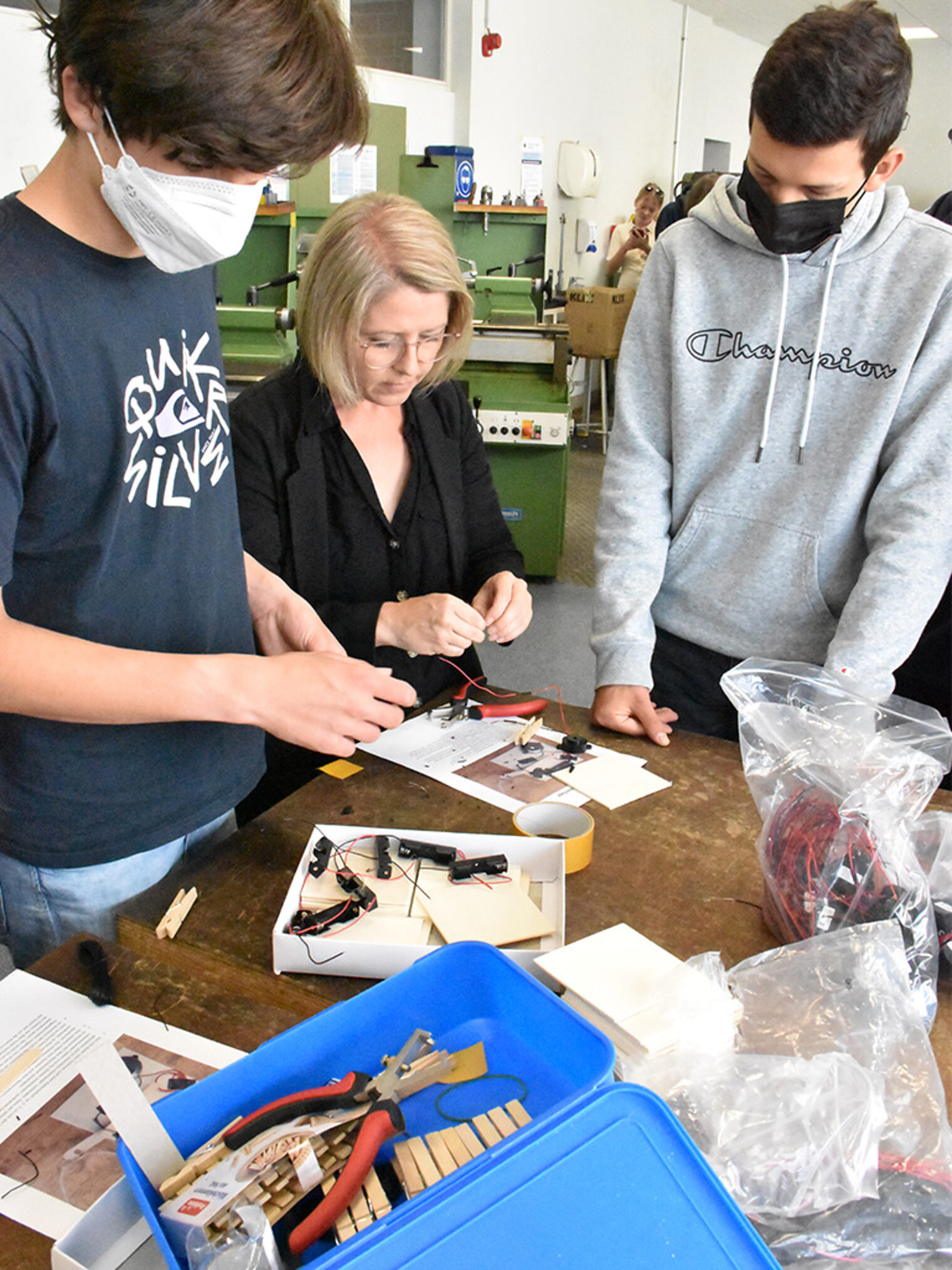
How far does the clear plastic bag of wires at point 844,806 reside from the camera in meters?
0.88

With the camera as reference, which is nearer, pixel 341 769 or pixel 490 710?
pixel 341 769

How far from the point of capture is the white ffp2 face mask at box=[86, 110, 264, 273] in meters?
0.81

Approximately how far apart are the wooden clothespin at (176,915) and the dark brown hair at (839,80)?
3.82 ft

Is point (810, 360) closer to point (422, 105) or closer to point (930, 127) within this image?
point (422, 105)

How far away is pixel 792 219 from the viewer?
129cm

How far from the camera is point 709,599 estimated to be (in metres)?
1.50

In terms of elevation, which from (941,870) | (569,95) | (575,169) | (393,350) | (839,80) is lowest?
(941,870)

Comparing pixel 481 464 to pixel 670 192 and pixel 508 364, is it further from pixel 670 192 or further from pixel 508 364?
pixel 670 192

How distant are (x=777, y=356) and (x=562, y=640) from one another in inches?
98.1

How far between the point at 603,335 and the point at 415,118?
224cm

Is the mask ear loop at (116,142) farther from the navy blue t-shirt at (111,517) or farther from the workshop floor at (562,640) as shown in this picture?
the workshop floor at (562,640)

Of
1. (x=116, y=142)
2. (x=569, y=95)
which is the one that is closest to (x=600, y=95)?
(x=569, y=95)

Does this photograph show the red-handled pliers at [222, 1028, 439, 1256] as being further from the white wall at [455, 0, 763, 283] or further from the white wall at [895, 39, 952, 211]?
the white wall at [895, 39, 952, 211]

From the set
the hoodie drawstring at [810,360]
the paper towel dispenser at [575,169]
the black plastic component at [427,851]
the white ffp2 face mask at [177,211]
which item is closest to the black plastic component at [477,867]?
the black plastic component at [427,851]
